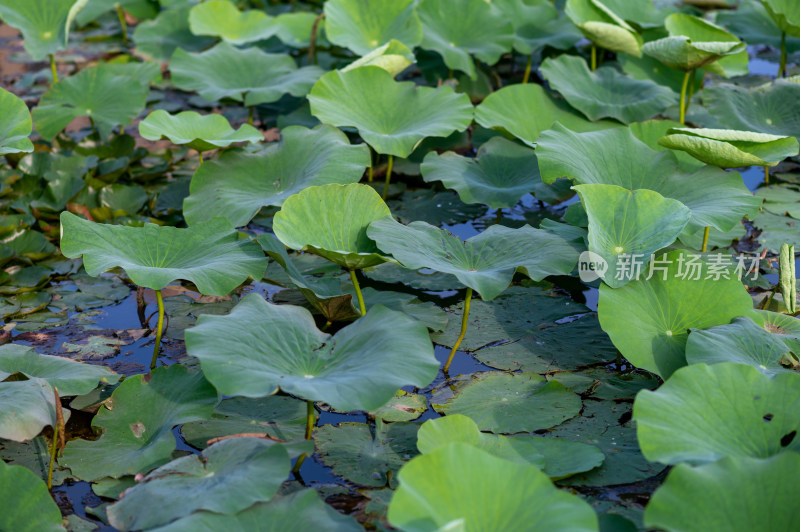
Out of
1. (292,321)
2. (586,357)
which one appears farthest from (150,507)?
(586,357)

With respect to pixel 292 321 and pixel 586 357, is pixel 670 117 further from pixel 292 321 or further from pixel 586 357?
pixel 292 321

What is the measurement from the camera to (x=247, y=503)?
1.63 meters

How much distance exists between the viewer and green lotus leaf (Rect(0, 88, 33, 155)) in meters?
2.67

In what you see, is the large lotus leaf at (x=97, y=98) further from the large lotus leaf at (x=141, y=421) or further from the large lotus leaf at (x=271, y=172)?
the large lotus leaf at (x=141, y=421)

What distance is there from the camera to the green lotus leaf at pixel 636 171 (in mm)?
2553

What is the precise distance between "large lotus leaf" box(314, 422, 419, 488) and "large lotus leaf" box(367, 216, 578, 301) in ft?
1.51

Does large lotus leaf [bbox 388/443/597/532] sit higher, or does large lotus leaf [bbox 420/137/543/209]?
large lotus leaf [bbox 388/443/597/532]

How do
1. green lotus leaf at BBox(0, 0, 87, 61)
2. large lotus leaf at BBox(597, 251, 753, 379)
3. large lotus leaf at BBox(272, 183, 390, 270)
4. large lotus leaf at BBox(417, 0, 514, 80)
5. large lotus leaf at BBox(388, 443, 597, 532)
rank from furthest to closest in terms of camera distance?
large lotus leaf at BBox(417, 0, 514, 80), green lotus leaf at BBox(0, 0, 87, 61), large lotus leaf at BBox(272, 183, 390, 270), large lotus leaf at BBox(597, 251, 753, 379), large lotus leaf at BBox(388, 443, 597, 532)

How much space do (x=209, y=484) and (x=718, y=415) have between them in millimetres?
1151

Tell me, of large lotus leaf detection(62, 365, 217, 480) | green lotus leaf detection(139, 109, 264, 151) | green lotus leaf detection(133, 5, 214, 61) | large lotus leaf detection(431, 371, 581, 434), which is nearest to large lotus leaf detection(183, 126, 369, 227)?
green lotus leaf detection(139, 109, 264, 151)

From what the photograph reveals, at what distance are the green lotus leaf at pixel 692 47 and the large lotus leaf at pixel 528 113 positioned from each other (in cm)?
35

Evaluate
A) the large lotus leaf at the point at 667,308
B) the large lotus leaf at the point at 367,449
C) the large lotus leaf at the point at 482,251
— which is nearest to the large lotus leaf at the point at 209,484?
the large lotus leaf at the point at 367,449

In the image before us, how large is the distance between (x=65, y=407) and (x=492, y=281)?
1.24 meters

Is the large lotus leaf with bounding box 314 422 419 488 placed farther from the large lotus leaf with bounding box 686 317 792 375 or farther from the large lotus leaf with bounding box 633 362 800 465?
the large lotus leaf with bounding box 686 317 792 375
